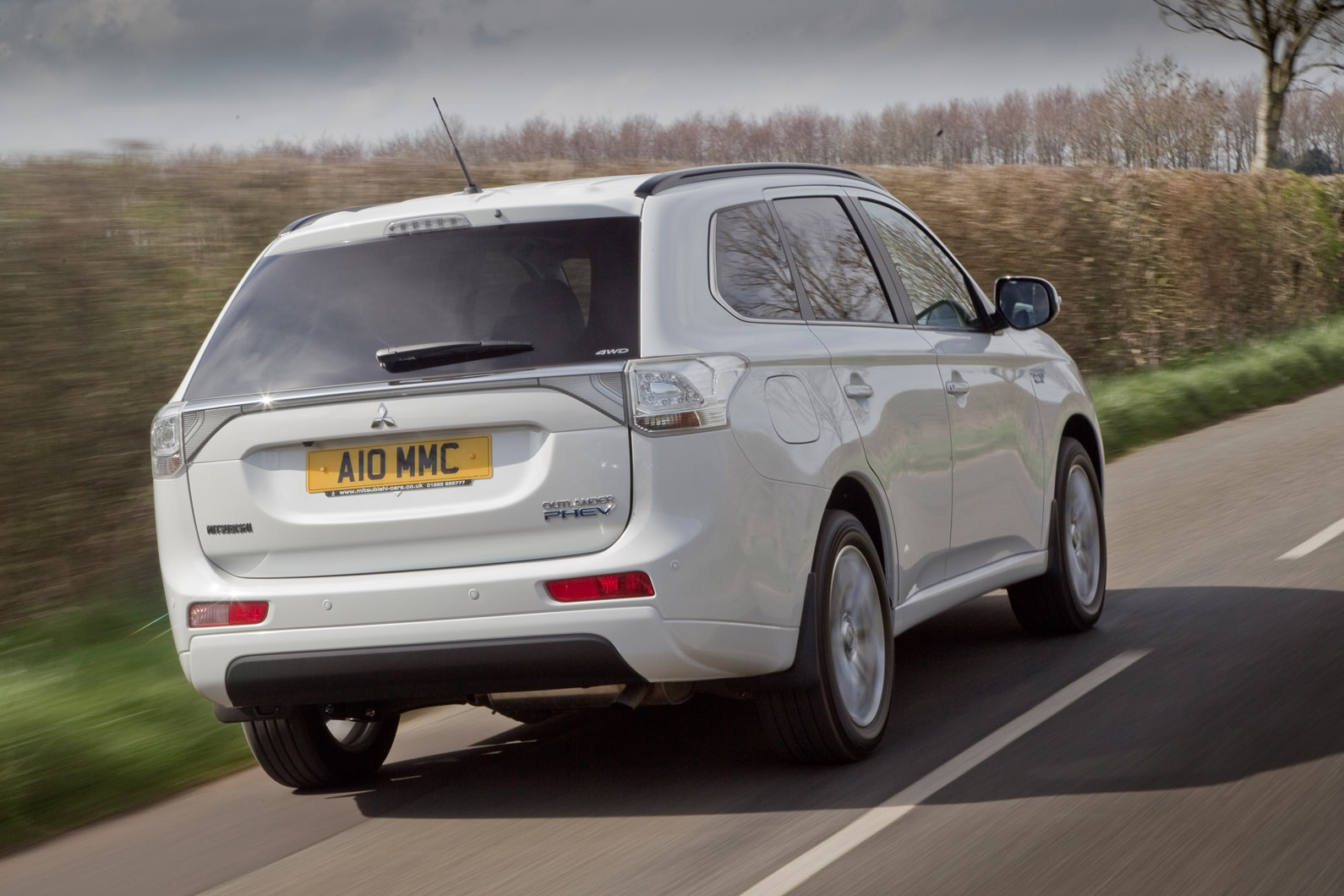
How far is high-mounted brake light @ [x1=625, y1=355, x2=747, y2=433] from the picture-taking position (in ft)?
14.6

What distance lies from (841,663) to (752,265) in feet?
4.23

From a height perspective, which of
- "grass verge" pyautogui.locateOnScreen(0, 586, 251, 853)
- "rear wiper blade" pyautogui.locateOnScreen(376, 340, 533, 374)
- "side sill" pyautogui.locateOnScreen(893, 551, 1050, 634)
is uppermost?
"rear wiper blade" pyautogui.locateOnScreen(376, 340, 533, 374)

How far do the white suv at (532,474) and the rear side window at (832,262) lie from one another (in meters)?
0.07

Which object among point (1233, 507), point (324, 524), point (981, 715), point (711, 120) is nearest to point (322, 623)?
point (324, 524)

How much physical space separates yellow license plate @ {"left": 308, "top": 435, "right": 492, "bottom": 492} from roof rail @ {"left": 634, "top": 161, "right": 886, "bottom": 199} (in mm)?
Result: 978

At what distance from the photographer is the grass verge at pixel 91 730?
5441 millimetres

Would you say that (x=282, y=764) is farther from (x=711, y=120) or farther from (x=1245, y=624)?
(x=711, y=120)

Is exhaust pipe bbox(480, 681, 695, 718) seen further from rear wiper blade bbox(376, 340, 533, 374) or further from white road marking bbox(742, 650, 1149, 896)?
rear wiper blade bbox(376, 340, 533, 374)

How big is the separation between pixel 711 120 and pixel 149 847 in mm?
11675

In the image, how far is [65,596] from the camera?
7832mm

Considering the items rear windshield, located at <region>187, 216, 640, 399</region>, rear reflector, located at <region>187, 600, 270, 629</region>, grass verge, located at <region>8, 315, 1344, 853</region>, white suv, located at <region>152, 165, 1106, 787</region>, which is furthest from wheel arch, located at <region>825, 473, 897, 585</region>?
grass verge, located at <region>8, 315, 1344, 853</region>

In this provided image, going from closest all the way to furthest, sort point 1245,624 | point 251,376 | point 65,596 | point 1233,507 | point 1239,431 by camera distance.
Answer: point 251,376 → point 1245,624 → point 65,596 → point 1233,507 → point 1239,431

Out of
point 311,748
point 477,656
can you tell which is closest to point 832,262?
point 477,656

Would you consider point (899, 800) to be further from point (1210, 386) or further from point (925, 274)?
point (1210, 386)
